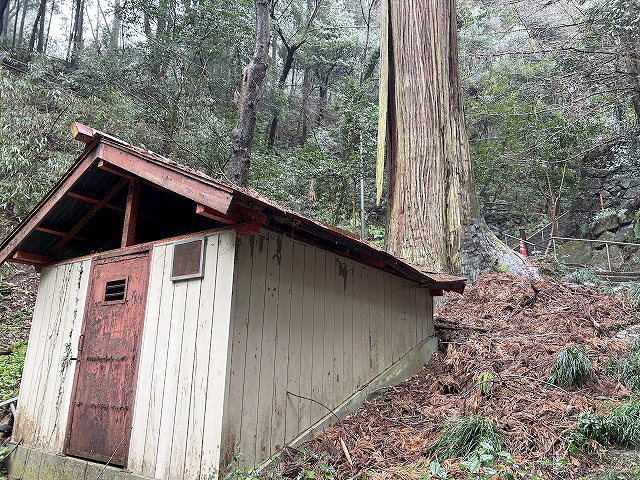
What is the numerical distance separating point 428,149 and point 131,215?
16.1 ft

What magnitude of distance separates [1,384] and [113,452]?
3.86 metres

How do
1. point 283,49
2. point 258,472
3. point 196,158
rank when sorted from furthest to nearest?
point 283,49 → point 196,158 → point 258,472

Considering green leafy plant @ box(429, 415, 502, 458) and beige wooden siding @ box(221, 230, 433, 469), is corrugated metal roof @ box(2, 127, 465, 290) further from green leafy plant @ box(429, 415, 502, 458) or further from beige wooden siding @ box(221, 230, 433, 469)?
green leafy plant @ box(429, 415, 502, 458)

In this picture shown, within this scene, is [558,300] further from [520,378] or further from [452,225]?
[520,378]

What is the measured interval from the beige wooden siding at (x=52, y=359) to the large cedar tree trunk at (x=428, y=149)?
4.72 m

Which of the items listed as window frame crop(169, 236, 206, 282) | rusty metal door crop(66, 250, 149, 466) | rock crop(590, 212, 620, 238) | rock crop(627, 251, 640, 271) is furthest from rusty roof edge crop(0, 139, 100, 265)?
rock crop(590, 212, 620, 238)

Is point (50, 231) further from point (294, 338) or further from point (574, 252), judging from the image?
point (574, 252)

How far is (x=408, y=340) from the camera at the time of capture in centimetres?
559

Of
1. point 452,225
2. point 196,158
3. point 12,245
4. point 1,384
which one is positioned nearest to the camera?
point 12,245

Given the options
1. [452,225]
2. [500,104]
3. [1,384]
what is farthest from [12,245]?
[500,104]

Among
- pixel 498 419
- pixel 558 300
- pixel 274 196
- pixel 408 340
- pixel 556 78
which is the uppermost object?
pixel 556 78

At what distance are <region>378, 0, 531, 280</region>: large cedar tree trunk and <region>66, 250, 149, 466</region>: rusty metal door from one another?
435cm

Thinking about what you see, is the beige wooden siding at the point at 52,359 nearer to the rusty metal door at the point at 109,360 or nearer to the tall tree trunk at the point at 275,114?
the rusty metal door at the point at 109,360

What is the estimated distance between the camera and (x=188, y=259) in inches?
159
